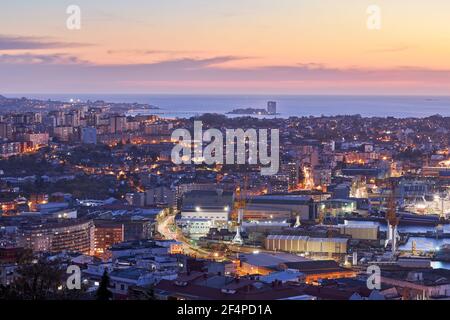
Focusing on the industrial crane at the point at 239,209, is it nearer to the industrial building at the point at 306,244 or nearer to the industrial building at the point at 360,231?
the industrial building at the point at 306,244

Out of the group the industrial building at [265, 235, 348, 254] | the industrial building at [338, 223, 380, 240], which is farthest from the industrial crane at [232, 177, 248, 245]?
the industrial building at [338, 223, 380, 240]

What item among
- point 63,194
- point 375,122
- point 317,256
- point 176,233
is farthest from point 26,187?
point 375,122

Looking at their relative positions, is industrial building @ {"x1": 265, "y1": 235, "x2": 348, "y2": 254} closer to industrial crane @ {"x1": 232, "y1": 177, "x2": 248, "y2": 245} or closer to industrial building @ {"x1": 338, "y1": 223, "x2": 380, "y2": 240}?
A: industrial crane @ {"x1": 232, "y1": 177, "x2": 248, "y2": 245}

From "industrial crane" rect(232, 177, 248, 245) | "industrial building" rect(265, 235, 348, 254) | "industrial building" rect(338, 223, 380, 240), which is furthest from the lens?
"industrial building" rect(338, 223, 380, 240)

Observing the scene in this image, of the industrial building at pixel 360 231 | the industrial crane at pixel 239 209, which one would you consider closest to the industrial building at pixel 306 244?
the industrial crane at pixel 239 209

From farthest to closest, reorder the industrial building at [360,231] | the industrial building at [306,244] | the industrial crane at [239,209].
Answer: the industrial building at [360,231] < the industrial crane at [239,209] < the industrial building at [306,244]

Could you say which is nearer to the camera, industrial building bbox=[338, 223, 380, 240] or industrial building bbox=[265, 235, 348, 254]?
industrial building bbox=[265, 235, 348, 254]

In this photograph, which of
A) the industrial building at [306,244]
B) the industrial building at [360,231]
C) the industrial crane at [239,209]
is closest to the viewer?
the industrial building at [306,244]

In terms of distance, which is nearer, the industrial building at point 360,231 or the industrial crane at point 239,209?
the industrial crane at point 239,209
